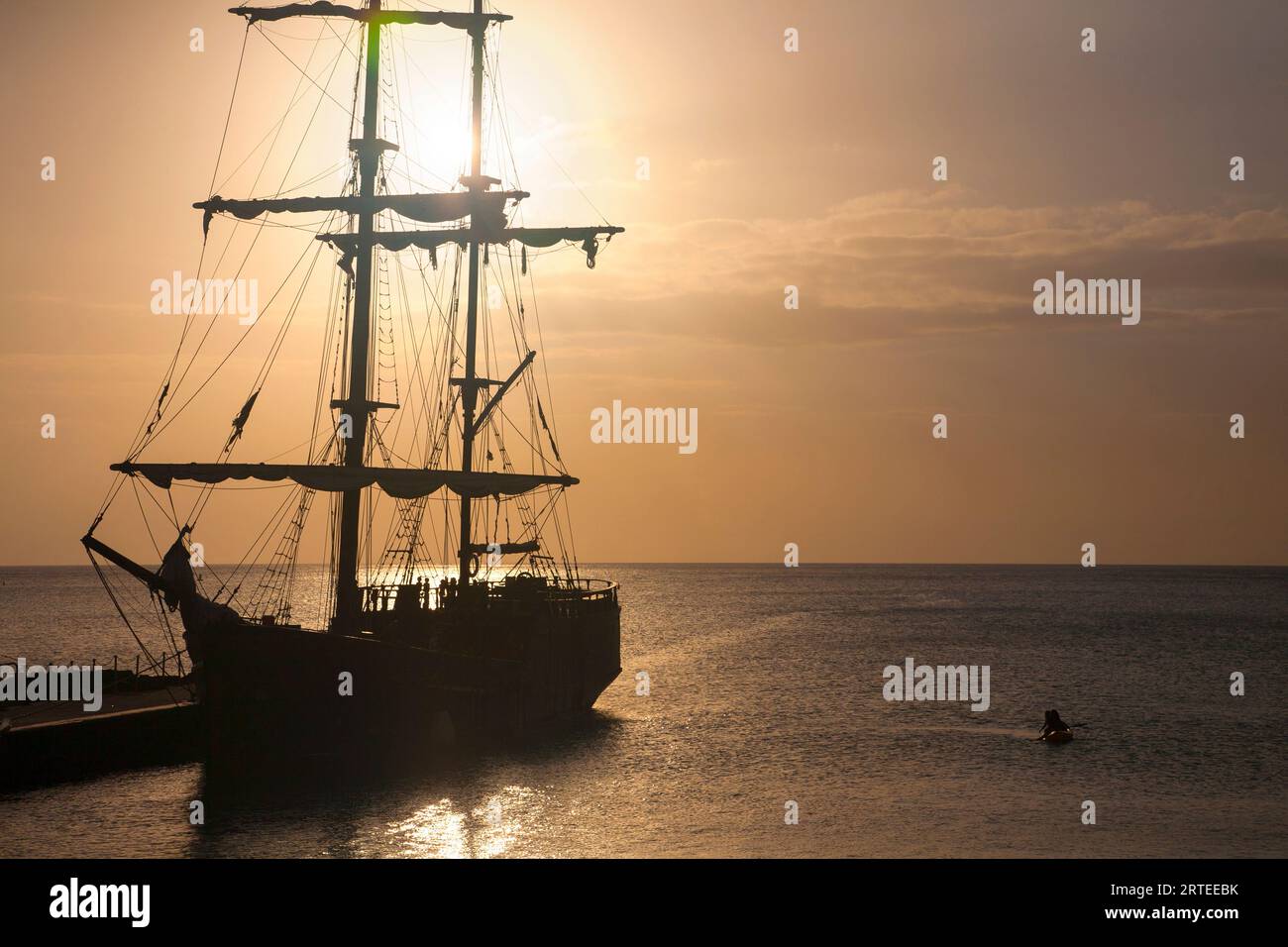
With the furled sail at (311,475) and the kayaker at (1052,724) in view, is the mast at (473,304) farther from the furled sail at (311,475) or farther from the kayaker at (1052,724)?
the kayaker at (1052,724)

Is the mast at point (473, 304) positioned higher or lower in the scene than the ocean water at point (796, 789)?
higher

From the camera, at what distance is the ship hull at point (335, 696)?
35406mm

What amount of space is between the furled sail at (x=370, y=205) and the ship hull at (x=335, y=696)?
1494 cm

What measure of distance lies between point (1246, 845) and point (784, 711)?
29713 millimetres

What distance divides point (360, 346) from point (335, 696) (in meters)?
12.1

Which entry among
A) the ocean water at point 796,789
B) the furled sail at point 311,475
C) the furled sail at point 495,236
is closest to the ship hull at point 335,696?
the ocean water at point 796,789

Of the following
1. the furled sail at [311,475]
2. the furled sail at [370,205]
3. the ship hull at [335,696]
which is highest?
the furled sail at [370,205]

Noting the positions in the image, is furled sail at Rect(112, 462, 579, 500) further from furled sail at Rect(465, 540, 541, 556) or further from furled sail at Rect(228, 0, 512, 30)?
furled sail at Rect(228, 0, 512, 30)

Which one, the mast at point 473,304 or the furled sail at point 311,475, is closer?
the furled sail at point 311,475

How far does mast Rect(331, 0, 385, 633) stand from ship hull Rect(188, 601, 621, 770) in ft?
9.02

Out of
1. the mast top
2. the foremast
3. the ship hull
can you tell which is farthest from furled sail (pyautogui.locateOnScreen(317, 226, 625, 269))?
the ship hull

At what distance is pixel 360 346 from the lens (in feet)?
138
